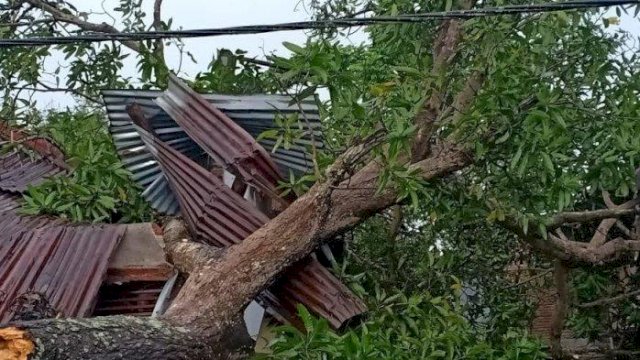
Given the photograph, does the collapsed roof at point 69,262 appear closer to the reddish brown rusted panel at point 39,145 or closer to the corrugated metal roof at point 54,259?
the corrugated metal roof at point 54,259

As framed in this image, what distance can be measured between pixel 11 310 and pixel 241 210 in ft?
3.35

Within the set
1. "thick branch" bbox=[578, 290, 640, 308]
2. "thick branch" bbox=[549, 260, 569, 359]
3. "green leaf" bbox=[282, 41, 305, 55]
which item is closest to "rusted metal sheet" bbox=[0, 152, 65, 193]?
"green leaf" bbox=[282, 41, 305, 55]

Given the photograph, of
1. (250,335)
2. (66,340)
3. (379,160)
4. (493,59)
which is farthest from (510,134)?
(66,340)

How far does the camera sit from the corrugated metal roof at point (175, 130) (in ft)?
11.7

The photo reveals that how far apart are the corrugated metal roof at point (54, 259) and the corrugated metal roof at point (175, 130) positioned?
0.87 feet

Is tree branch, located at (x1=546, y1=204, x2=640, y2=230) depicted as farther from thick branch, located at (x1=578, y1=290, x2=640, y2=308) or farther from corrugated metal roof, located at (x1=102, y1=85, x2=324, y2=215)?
corrugated metal roof, located at (x1=102, y1=85, x2=324, y2=215)

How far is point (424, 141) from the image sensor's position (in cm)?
346

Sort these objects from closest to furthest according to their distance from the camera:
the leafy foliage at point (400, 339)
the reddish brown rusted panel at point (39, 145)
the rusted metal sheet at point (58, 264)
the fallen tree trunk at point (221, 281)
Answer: the fallen tree trunk at point (221, 281), the leafy foliage at point (400, 339), the rusted metal sheet at point (58, 264), the reddish brown rusted panel at point (39, 145)

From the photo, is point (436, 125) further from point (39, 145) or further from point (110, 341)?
point (39, 145)

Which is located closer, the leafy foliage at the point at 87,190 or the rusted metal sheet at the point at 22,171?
the leafy foliage at the point at 87,190

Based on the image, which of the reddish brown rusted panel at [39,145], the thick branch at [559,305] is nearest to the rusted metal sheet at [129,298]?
the reddish brown rusted panel at [39,145]

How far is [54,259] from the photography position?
3.55 m

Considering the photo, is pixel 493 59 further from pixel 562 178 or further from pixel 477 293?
pixel 477 293

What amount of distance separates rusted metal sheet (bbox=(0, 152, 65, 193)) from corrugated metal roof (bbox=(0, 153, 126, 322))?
0.36 m
